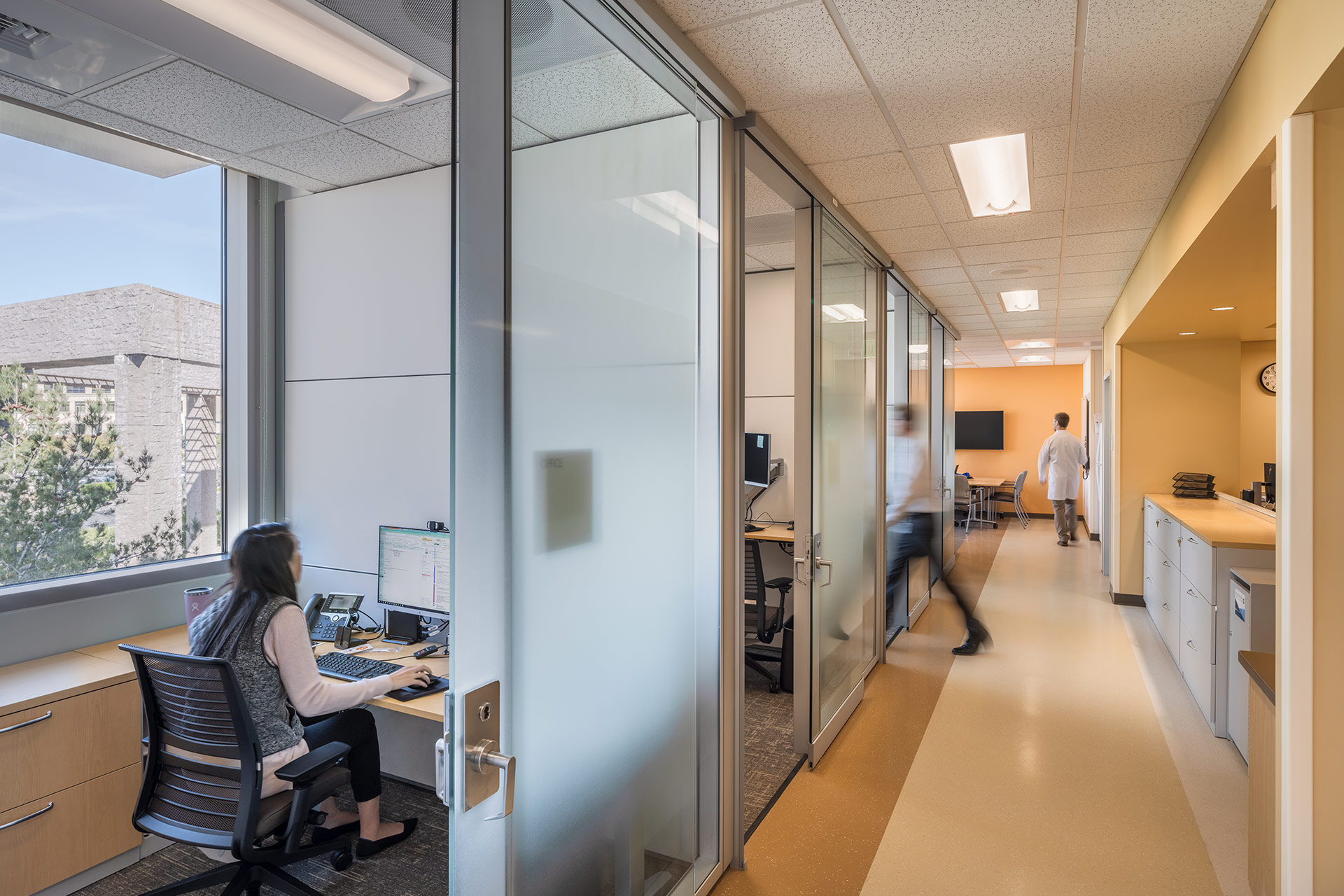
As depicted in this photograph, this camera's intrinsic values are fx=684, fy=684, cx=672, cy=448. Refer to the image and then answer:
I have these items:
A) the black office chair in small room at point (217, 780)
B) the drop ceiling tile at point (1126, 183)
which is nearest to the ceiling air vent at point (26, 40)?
the black office chair in small room at point (217, 780)

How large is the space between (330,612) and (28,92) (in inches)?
83.1

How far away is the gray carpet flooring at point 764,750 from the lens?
2.70 meters

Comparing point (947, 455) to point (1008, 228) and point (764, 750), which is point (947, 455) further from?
point (764, 750)

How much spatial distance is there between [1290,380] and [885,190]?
1.91 metres

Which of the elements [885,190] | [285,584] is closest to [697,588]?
[285,584]

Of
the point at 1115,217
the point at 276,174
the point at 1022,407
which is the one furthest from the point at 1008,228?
the point at 1022,407

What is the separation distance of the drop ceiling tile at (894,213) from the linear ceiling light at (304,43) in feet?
7.14

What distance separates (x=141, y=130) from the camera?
2619 millimetres

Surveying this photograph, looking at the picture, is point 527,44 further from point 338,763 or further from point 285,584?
point 338,763

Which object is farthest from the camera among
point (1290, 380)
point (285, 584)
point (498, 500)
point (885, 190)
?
point (885, 190)

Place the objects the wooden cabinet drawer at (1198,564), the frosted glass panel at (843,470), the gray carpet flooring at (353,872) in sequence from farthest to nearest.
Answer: the wooden cabinet drawer at (1198,564) < the frosted glass panel at (843,470) < the gray carpet flooring at (353,872)

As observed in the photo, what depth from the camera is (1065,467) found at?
29.2ft

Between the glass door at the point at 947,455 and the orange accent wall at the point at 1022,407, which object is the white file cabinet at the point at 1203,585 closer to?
the glass door at the point at 947,455

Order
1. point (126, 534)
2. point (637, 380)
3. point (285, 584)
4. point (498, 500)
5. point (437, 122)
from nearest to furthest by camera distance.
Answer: point (498, 500) < point (637, 380) < point (285, 584) < point (437, 122) < point (126, 534)
